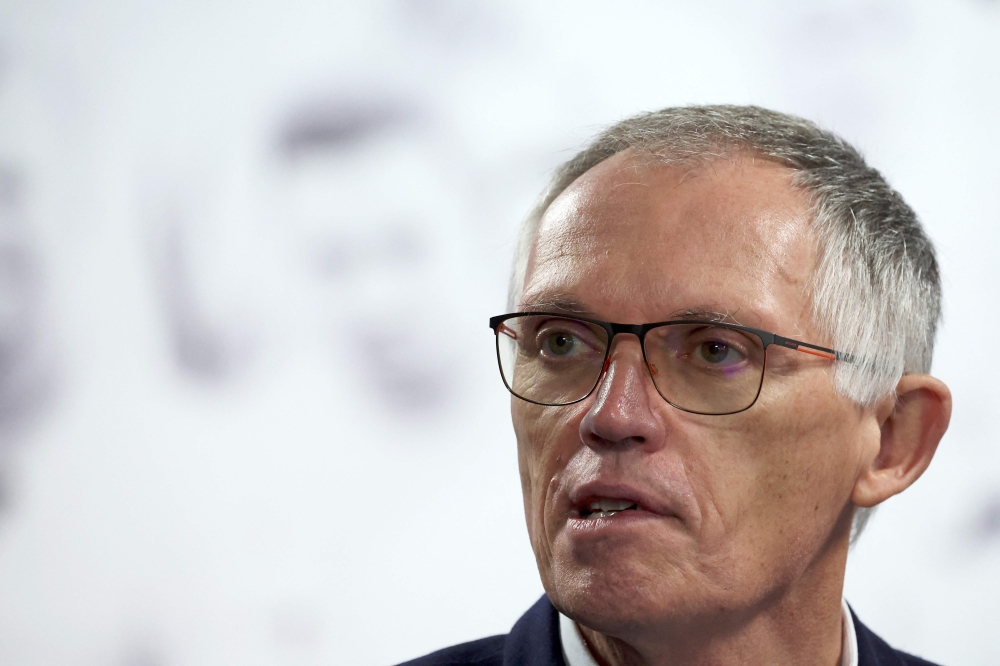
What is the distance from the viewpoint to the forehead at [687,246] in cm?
154

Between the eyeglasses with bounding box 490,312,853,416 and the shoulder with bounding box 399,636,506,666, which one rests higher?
the eyeglasses with bounding box 490,312,853,416

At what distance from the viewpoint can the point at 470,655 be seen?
197 cm

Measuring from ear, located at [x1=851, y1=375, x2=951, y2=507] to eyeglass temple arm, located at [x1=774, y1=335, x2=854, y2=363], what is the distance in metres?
0.16

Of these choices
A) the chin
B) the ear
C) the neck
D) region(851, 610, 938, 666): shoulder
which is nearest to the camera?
the chin

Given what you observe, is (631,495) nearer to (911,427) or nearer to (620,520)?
(620,520)

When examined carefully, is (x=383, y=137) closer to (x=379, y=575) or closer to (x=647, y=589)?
(x=379, y=575)

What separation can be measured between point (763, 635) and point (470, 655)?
0.59 meters

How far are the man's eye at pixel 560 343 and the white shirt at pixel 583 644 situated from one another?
502mm

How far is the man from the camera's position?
149 centimetres

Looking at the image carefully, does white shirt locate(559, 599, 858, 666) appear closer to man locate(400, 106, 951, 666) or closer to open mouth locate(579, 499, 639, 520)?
man locate(400, 106, 951, 666)

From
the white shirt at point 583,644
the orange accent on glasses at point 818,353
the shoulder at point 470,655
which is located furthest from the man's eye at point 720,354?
the shoulder at point 470,655

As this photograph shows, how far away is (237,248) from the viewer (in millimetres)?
2576

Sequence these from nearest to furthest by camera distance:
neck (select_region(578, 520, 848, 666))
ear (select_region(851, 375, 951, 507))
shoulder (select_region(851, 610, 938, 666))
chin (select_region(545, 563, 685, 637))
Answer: chin (select_region(545, 563, 685, 637)) < neck (select_region(578, 520, 848, 666)) < ear (select_region(851, 375, 951, 507)) < shoulder (select_region(851, 610, 938, 666))

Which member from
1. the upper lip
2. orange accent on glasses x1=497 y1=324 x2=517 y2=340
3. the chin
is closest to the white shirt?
the chin
